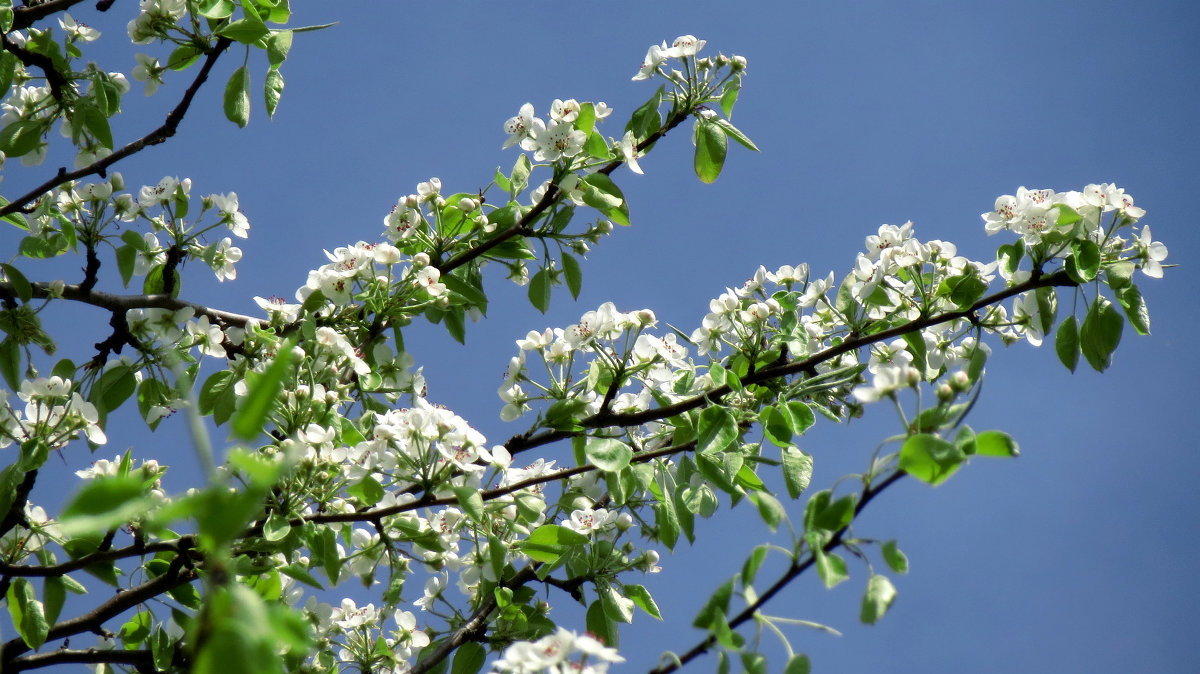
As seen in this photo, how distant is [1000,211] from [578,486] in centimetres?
145

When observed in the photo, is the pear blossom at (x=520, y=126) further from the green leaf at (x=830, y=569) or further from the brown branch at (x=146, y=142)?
the green leaf at (x=830, y=569)

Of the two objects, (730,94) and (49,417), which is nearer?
(49,417)

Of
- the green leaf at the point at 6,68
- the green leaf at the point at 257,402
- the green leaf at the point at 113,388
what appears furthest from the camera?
the green leaf at the point at 113,388

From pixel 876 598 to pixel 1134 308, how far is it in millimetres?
1670

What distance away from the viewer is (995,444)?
4.23ft

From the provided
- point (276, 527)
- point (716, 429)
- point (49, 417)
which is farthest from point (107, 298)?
point (716, 429)

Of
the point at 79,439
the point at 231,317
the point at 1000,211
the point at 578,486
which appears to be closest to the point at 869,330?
the point at 1000,211

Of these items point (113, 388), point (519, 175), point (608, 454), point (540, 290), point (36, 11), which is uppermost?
point (36, 11)

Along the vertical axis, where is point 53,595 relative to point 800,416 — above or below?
below

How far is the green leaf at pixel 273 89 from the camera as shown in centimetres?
280

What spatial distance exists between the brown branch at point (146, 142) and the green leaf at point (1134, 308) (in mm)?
2601

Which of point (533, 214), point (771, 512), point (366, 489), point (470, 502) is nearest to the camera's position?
point (771, 512)

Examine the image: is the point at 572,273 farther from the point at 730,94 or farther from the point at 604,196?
the point at 730,94

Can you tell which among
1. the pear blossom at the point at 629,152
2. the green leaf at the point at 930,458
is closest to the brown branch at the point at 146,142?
the pear blossom at the point at 629,152
